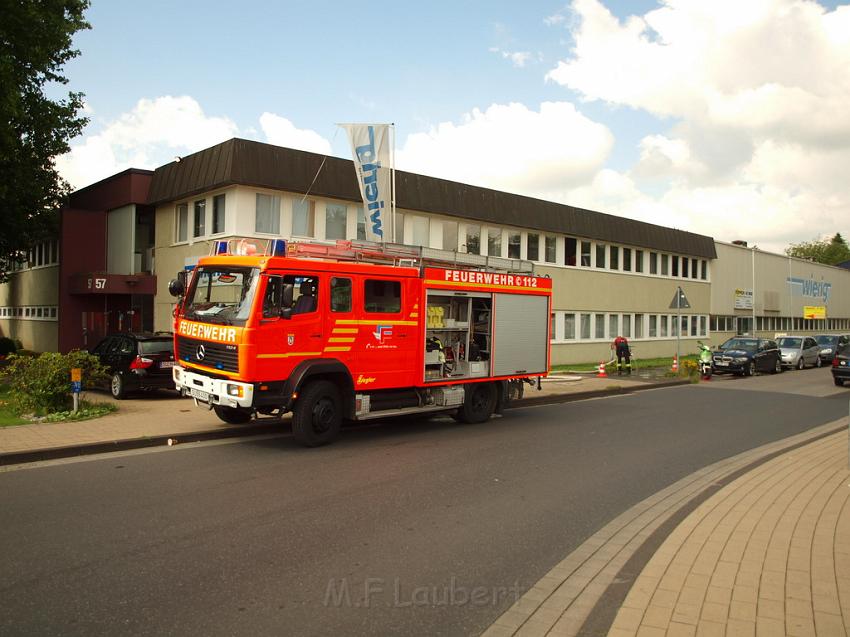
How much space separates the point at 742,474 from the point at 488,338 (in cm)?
518

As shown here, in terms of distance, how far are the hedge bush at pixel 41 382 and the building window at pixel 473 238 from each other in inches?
603

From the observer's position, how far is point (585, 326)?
28656 mm

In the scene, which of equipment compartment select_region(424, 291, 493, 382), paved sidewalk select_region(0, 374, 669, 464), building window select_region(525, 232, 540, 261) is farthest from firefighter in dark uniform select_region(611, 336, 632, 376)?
paved sidewalk select_region(0, 374, 669, 464)

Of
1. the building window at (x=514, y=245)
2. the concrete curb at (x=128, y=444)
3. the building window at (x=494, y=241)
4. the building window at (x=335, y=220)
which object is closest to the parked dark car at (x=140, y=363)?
the concrete curb at (x=128, y=444)

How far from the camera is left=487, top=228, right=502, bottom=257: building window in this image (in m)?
24.7

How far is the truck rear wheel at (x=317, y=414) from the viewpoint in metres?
9.01

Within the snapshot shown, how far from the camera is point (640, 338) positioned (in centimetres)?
3234

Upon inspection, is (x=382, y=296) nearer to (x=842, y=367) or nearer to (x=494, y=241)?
(x=494, y=241)

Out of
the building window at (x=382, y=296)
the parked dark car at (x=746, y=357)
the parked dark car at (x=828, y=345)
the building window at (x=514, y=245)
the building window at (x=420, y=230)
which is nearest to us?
the building window at (x=382, y=296)

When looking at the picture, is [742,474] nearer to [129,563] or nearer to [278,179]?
[129,563]

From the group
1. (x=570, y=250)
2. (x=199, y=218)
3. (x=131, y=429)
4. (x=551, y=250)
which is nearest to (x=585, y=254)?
(x=570, y=250)

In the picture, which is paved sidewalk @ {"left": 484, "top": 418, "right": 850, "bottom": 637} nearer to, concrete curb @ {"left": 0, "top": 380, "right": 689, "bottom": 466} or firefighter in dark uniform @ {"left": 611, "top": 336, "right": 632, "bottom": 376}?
concrete curb @ {"left": 0, "top": 380, "right": 689, "bottom": 466}

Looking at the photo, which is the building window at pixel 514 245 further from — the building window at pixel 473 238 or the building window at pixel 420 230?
the building window at pixel 420 230

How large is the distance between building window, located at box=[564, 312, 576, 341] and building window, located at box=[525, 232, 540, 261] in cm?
297
